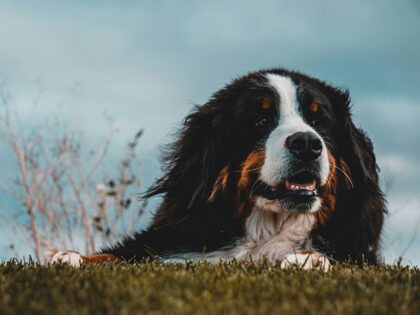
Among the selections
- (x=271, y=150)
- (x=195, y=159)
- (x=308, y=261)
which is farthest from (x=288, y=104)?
(x=308, y=261)

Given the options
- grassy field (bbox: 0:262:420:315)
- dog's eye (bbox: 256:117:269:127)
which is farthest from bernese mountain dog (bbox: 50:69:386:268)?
grassy field (bbox: 0:262:420:315)

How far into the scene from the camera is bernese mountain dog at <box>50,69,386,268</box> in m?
4.03

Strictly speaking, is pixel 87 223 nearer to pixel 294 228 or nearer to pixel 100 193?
pixel 100 193

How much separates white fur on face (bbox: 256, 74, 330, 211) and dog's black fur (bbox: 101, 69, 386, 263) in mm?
147

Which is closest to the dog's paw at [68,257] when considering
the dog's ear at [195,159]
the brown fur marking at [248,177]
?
the dog's ear at [195,159]

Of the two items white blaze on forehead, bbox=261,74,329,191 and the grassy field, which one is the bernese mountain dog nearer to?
white blaze on forehead, bbox=261,74,329,191

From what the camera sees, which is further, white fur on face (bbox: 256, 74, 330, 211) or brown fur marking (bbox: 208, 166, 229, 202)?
brown fur marking (bbox: 208, 166, 229, 202)

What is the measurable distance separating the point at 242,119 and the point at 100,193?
479 cm

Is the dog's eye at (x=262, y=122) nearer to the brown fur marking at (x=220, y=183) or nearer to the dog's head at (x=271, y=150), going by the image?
the dog's head at (x=271, y=150)

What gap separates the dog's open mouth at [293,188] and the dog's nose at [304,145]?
18 centimetres

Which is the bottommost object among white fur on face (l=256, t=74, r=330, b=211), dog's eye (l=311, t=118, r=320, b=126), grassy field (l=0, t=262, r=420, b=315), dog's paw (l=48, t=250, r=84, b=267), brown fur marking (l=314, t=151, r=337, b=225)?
grassy field (l=0, t=262, r=420, b=315)

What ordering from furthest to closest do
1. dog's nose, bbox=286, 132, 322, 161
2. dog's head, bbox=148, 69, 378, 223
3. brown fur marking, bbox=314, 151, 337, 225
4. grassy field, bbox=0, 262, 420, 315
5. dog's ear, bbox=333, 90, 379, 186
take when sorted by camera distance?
dog's ear, bbox=333, 90, 379, 186
brown fur marking, bbox=314, 151, 337, 225
dog's head, bbox=148, 69, 378, 223
dog's nose, bbox=286, 132, 322, 161
grassy field, bbox=0, 262, 420, 315

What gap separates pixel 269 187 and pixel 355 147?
0.99 metres

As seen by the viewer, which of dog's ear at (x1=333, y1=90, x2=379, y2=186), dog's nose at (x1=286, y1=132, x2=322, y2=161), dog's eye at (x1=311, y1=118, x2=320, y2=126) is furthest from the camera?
dog's ear at (x1=333, y1=90, x2=379, y2=186)
